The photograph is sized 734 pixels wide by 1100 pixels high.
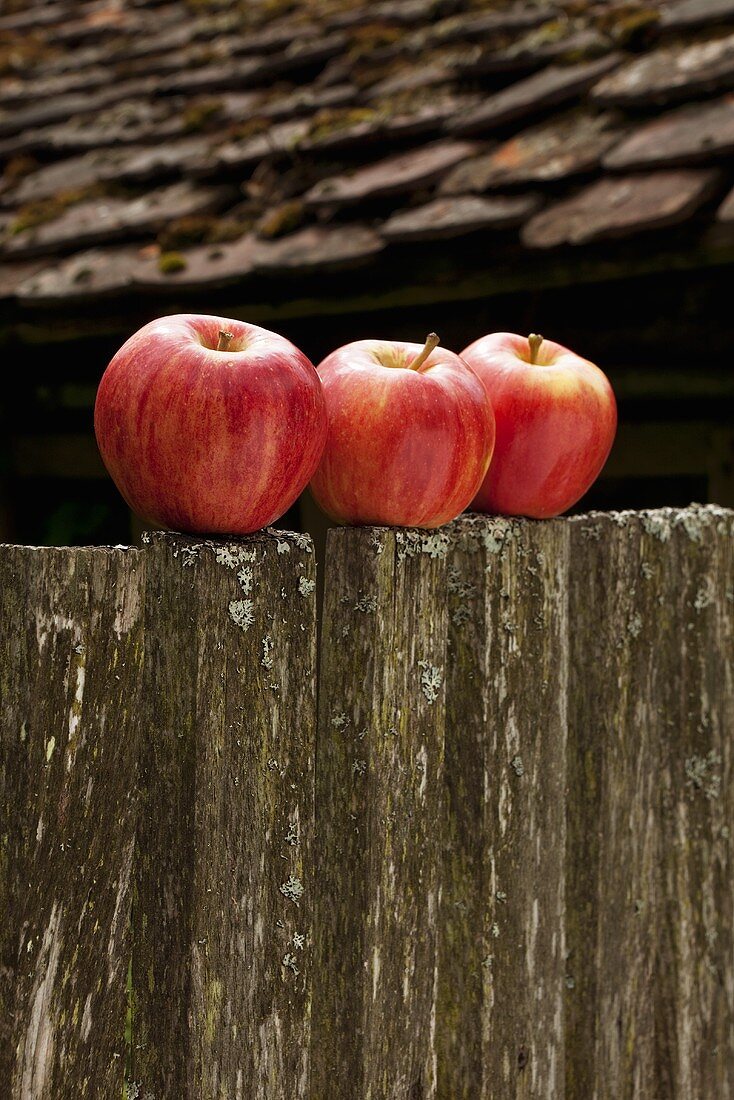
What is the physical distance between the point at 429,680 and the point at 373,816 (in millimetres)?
158

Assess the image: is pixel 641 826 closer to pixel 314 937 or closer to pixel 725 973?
pixel 725 973

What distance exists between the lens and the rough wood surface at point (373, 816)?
4.01 feet

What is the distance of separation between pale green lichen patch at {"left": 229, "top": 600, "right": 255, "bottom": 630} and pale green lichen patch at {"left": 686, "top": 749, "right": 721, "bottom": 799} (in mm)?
869

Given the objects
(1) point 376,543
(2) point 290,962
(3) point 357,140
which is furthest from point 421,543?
(3) point 357,140

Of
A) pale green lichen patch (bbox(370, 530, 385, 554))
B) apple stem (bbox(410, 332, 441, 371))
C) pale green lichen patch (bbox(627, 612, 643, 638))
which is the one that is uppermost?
apple stem (bbox(410, 332, 441, 371))

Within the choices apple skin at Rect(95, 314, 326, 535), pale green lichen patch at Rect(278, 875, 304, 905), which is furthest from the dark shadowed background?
pale green lichen patch at Rect(278, 875, 304, 905)

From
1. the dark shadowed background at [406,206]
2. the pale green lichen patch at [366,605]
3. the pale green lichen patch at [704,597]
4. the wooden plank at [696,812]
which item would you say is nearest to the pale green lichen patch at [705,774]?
the wooden plank at [696,812]

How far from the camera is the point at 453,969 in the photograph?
136cm

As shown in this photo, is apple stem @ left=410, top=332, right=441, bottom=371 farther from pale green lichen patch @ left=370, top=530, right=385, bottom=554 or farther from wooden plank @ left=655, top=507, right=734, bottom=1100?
wooden plank @ left=655, top=507, right=734, bottom=1100

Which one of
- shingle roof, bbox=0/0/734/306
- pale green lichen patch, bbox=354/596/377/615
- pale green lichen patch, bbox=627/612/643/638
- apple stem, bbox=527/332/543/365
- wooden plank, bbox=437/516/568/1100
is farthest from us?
shingle roof, bbox=0/0/734/306

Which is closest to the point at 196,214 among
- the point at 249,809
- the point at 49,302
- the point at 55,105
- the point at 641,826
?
the point at 49,302

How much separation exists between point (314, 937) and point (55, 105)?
4.50m

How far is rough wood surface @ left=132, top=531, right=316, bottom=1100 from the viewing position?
3.53ft

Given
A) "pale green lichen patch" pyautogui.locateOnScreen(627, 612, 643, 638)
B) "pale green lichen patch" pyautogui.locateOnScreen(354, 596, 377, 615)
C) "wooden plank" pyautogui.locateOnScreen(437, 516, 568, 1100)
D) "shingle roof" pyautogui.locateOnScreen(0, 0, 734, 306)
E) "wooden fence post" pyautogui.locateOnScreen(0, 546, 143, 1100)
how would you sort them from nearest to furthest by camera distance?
1. "wooden fence post" pyautogui.locateOnScreen(0, 546, 143, 1100)
2. "pale green lichen patch" pyautogui.locateOnScreen(354, 596, 377, 615)
3. "wooden plank" pyautogui.locateOnScreen(437, 516, 568, 1100)
4. "pale green lichen patch" pyautogui.locateOnScreen(627, 612, 643, 638)
5. "shingle roof" pyautogui.locateOnScreen(0, 0, 734, 306)
